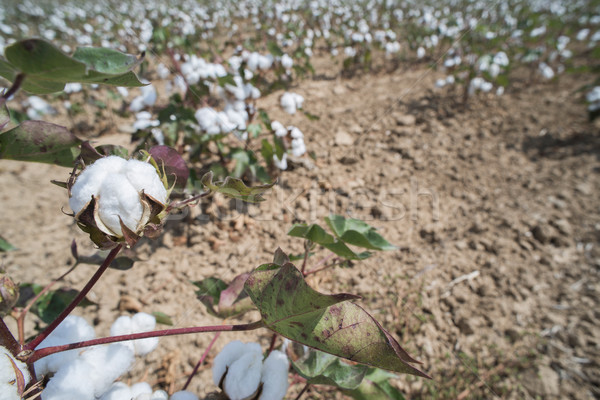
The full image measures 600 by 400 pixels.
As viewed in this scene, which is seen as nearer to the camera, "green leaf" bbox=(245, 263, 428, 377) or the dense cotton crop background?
"green leaf" bbox=(245, 263, 428, 377)

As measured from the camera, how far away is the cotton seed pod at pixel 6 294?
0.43 metres

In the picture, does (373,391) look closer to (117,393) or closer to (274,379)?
(274,379)

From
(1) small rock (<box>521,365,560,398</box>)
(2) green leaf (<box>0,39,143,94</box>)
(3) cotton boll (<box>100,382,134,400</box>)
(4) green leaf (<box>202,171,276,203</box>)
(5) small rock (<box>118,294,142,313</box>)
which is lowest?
(5) small rock (<box>118,294,142,313</box>)

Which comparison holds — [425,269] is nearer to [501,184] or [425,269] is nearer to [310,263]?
[310,263]

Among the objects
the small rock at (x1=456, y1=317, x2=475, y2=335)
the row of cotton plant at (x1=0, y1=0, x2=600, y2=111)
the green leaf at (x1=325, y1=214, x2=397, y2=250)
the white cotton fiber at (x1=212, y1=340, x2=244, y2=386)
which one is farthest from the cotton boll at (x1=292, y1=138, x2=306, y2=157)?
the white cotton fiber at (x1=212, y1=340, x2=244, y2=386)

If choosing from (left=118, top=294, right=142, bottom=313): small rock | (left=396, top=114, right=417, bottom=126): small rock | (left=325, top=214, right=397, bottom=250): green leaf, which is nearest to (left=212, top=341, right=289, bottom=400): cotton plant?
(left=325, top=214, right=397, bottom=250): green leaf

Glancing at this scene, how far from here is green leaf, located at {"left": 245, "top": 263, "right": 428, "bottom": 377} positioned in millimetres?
319

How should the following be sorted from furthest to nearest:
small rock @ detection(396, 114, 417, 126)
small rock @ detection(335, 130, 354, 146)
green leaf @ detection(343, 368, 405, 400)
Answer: small rock @ detection(396, 114, 417, 126)
small rock @ detection(335, 130, 354, 146)
green leaf @ detection(343, 368, 405, 400)

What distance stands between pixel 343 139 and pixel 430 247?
0.83m

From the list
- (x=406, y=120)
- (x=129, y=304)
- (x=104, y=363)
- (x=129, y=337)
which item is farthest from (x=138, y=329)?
(x=406, y=120)

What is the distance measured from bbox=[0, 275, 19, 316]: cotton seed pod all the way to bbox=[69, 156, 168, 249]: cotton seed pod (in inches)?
8.4

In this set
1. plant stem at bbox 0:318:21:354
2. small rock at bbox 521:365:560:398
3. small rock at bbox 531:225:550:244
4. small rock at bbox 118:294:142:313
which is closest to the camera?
plant stem at bbox 0:318:21:354

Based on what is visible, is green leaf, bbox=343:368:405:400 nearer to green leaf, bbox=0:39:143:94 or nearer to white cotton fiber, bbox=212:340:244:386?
white cotton fiber, bbox=212:340:244:386

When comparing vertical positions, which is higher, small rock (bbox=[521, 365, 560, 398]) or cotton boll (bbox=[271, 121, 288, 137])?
cotton boll (bbox=[271, 121, 288, 137])
